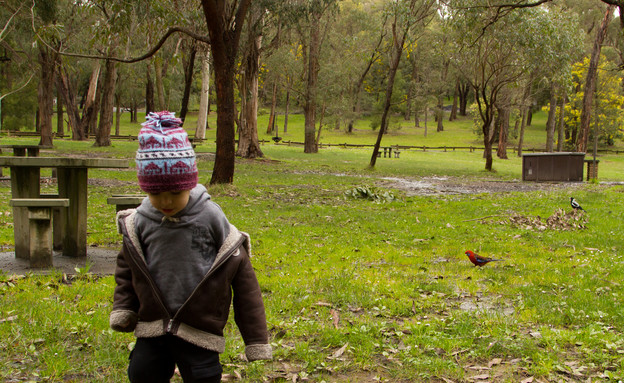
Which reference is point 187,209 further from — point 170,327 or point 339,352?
point 339,352

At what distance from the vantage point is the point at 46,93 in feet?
104

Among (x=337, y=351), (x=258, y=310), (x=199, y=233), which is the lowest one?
(x=337, y=351)

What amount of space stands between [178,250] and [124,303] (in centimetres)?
43

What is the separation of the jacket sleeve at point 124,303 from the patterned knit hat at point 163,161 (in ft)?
1.51

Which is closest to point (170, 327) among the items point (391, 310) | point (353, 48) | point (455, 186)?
point (391, 310)

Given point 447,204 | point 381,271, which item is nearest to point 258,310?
point 381,271

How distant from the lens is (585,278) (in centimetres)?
688

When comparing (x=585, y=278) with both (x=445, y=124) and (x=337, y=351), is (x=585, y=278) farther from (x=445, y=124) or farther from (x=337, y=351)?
(x=445, y=124)

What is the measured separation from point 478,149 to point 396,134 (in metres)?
15.5

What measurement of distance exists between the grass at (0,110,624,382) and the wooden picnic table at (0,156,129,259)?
785 millimetres

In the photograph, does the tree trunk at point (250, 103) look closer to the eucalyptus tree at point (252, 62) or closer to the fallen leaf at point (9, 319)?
the eucalyptus tree at point (252, 62)

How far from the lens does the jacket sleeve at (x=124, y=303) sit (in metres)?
2.82

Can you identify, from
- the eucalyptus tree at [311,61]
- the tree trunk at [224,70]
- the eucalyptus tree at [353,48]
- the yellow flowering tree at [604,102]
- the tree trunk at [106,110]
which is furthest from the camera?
the yellow flowering tree at [604,102]

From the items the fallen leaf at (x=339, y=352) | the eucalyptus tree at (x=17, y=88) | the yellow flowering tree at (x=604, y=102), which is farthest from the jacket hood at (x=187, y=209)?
the yellow flowering tree at (x=604, y=102)
